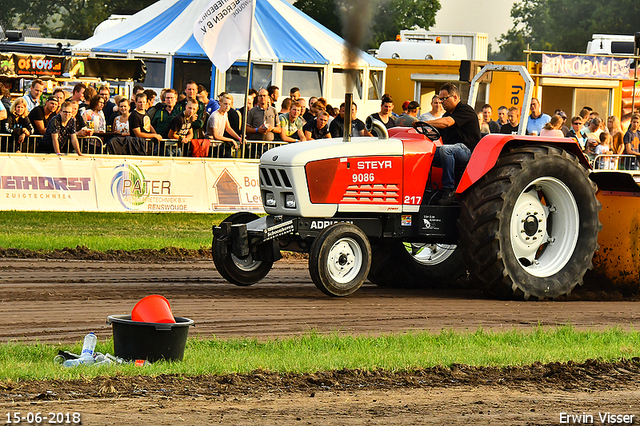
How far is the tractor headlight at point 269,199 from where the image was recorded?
9.80 m

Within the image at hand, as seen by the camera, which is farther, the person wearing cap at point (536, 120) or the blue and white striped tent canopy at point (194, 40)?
the blue and white striped tent canopy at point (194, 40)

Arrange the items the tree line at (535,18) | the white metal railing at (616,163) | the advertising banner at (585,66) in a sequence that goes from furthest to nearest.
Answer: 1. the tree line at (535,18)
2. the advertising banner at (585,66)
3. the white metal railing at (616,163)

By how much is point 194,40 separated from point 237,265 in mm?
14016

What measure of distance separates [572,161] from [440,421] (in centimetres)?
558

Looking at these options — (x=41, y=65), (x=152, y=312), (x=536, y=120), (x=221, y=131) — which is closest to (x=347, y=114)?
(x=152, y=312)

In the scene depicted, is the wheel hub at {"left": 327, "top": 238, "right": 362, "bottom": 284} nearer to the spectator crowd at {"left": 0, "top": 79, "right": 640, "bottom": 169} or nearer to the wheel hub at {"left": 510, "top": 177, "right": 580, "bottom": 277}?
the wheel hub at {"left": 510, "top": 177, "right": 580, "bottom": 277}

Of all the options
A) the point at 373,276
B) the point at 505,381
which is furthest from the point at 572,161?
the point at 505,381

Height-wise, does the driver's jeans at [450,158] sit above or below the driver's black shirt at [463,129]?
below

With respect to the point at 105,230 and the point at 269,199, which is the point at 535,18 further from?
the point at 269,199

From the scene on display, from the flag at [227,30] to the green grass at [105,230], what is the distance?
2809mm

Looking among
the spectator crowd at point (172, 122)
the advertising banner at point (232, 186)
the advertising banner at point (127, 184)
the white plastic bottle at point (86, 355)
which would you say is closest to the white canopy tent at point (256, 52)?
the spectator crowd at point (172, 122)

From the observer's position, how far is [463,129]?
10016mm

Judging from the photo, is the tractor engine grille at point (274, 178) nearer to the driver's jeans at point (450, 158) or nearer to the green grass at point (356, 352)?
the driver's jeans at point (450, 158)

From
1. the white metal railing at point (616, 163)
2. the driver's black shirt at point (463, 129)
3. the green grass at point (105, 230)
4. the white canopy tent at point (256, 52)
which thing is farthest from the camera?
the white canopy tent at point (256, 52)
